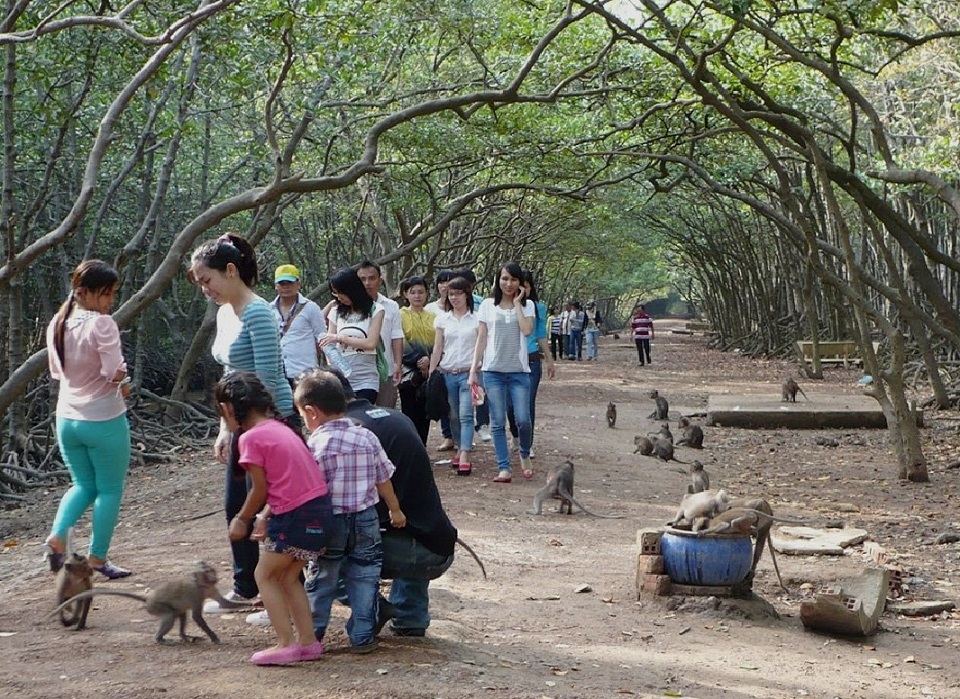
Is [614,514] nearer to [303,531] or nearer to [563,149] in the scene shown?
[303,531]

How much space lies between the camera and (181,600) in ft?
17.5

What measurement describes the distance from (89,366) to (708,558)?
3.46 m

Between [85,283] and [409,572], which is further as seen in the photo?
[85,283]

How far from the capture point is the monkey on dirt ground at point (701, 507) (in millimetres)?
7371

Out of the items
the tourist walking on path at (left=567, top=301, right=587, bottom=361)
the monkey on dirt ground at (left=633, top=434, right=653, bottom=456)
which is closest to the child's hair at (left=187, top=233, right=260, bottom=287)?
the monkey on dirt ground at (left=633, top=434, right=653, bottom=456)

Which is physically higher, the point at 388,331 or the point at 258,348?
the point at 388,331

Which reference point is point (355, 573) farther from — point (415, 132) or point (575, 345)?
point (575, 345)

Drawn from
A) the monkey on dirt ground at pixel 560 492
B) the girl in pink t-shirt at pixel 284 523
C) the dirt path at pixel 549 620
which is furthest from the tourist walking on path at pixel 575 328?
the girl in pink t-shirt at pixel 284 523

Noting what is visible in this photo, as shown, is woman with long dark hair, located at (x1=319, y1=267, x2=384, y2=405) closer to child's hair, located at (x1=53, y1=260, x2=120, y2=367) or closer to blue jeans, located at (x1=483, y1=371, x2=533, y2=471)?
child's hair, located at (x1=53, y1=260, x2=120, y2=367)

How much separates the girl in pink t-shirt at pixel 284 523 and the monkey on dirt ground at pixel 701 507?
9.46ft

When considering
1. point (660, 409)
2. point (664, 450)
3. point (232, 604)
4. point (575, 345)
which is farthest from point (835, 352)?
point (232, 604)

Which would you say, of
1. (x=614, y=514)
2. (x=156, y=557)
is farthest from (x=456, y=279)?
(x=156, y=557)

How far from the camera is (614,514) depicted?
10.4m

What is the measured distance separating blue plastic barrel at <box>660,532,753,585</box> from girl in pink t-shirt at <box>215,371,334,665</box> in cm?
263
